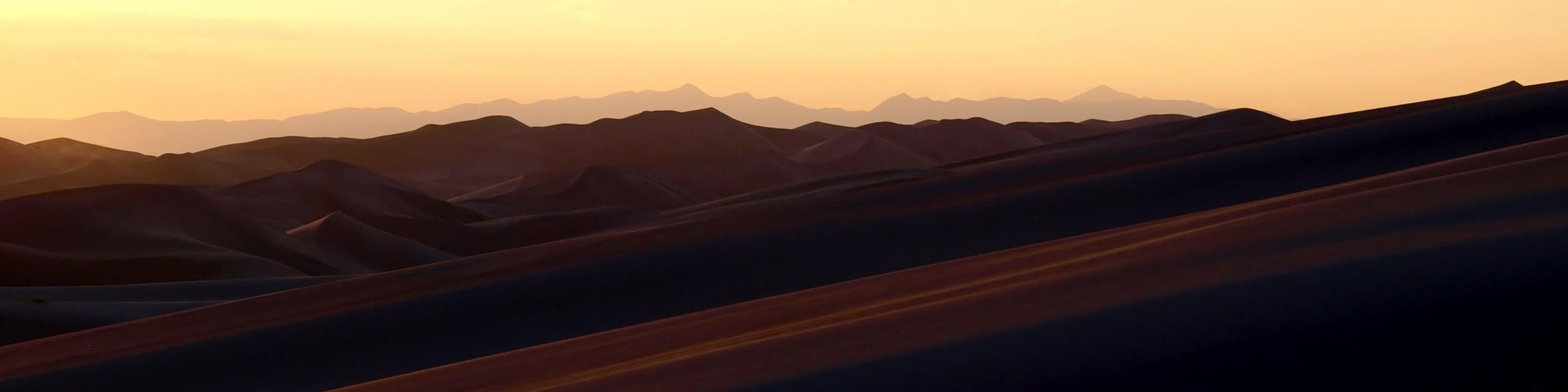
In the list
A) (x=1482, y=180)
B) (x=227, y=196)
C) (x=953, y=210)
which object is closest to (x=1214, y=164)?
(x=953, y=210)

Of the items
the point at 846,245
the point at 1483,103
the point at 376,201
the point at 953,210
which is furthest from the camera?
the point at 376,201

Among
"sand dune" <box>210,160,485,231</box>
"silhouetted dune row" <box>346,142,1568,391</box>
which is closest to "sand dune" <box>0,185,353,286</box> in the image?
"sand dune" <box>210,160,485,231</box>

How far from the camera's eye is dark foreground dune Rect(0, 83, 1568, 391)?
559 centimetres

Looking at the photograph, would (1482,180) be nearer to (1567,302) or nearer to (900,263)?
(1567,302)

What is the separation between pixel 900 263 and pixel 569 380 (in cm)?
811

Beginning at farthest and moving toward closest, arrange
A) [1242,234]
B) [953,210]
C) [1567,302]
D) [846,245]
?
[953,210]
[846,245]
[1242,234]
[1567,302]

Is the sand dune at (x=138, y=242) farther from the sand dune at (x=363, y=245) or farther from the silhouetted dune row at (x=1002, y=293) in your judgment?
the silhouetted dune row at (x=1002, y=293)

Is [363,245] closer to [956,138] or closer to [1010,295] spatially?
[1010,295]

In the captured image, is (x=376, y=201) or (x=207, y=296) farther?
(x=376, y=201)

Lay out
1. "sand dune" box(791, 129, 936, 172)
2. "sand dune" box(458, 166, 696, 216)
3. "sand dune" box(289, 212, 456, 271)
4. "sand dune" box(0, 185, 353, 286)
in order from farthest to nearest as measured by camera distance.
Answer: "sand dune" box(791, 129, 936, 172) → "sand dune" box(458, 166, 696, 216) → "sand dune" box(289, 212, 456, 271) → "sand dune" box(0, 185, 353, 286)

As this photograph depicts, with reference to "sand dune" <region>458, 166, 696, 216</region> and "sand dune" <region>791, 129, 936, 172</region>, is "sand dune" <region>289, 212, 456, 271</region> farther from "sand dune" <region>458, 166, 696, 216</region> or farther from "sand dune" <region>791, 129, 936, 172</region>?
"sand dune" <region>791, 129, 936, 172</region>

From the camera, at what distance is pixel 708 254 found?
15.2 m

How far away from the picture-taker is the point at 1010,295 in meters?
7.17

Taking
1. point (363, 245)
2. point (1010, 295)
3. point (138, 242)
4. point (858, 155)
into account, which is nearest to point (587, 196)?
point (363, 245)
